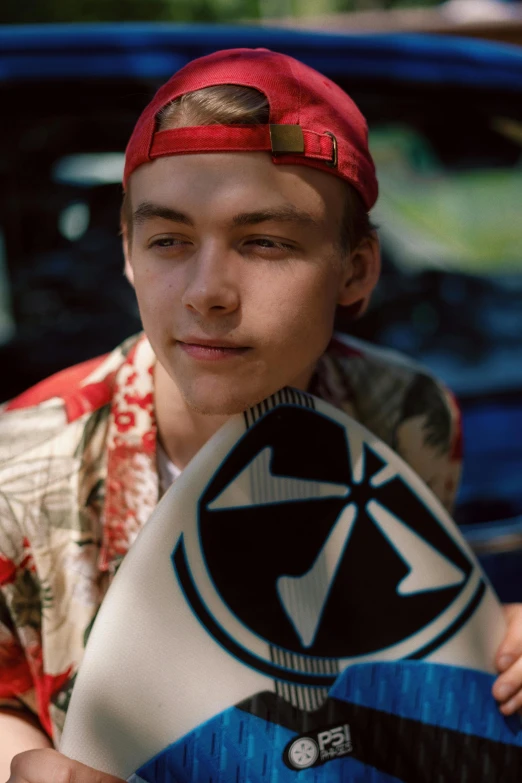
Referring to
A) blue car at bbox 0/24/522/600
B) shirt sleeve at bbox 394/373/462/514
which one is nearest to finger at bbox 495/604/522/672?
shirt sleeve at bbox 394/373/462/514

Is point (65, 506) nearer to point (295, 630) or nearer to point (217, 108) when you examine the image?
point (295, 630)

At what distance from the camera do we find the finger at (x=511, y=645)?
150 centimetres

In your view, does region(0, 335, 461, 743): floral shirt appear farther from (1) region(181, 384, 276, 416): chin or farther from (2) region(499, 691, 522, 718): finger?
(2) region(499, 691, 522, 718): finger

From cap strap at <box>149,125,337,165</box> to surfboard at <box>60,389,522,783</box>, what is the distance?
418 millimetres

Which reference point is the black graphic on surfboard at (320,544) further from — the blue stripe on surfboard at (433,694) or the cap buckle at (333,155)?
the cap buckle at (333,155)

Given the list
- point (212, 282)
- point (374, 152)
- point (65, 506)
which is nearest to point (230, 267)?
point (212, 282)

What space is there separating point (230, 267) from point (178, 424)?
377mm

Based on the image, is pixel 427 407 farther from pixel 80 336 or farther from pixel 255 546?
Answer: pixel 80 336

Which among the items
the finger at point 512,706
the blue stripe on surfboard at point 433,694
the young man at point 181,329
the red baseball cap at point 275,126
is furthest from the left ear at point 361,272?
the finger at point 512,706

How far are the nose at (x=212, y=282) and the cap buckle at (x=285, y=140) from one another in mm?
175

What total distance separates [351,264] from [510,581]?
97 centimetres

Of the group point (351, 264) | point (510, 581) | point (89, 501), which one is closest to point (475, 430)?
point (510, 581)

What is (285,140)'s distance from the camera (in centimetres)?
132

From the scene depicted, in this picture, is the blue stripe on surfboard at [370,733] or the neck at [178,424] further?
the neck at [178,424]
